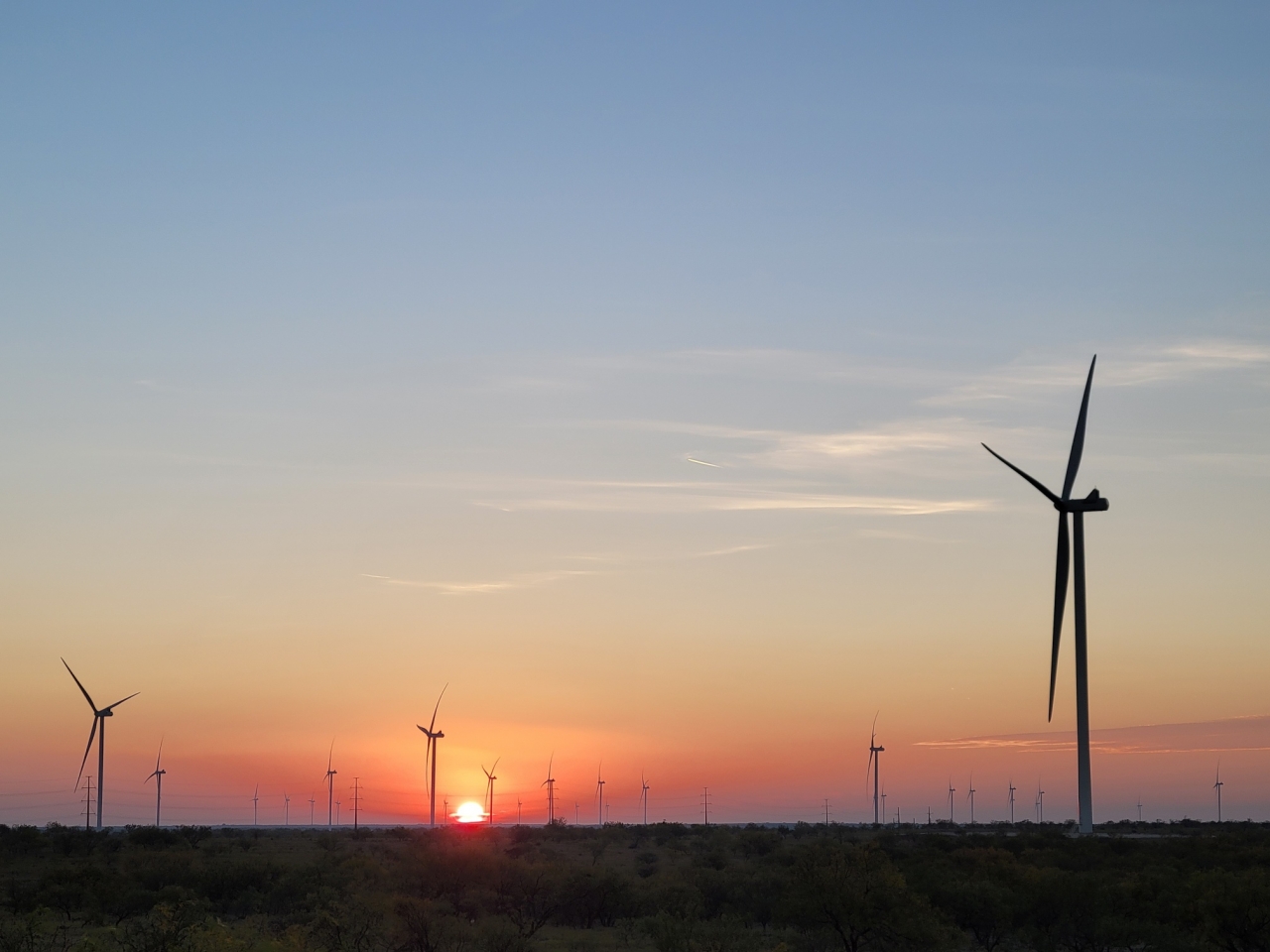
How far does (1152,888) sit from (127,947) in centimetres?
3403

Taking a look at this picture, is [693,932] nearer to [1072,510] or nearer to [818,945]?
[818,945]

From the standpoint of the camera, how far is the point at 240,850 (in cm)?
9881

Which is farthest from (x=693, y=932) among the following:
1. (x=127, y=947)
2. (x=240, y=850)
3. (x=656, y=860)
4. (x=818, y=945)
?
(x=240, y=850)

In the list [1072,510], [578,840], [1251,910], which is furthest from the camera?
[578,840]

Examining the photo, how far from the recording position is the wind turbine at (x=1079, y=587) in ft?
194

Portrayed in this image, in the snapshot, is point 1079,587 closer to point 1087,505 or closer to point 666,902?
point 1087,505

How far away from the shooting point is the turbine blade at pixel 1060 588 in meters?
63.6

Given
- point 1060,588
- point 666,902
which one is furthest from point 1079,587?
point 666,902

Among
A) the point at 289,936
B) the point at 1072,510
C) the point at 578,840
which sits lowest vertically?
the point at 578,840

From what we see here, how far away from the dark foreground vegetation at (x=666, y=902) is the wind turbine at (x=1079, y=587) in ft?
12.6

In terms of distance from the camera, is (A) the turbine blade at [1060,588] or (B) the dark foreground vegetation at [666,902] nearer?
(B) the dark foreground vegetation at [666,902]

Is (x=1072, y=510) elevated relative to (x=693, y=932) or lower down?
elevated

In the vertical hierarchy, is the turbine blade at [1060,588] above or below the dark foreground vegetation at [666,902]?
above

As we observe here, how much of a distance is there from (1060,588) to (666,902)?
23.6 meters
